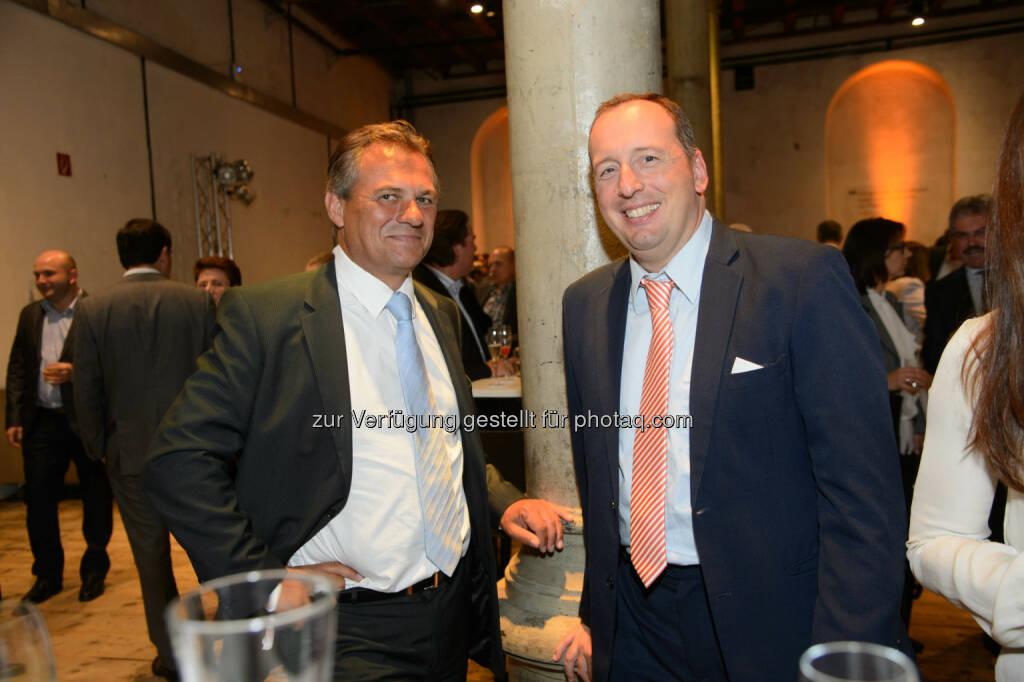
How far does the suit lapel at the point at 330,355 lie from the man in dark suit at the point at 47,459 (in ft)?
12.2

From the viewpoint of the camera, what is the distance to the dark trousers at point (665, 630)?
1531 mm

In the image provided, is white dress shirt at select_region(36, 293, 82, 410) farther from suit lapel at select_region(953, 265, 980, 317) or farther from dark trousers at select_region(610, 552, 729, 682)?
suit lapel at select_region(953, 265, 980, 317)

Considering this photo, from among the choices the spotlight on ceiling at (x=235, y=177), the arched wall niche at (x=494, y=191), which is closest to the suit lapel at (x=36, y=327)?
the spotlight on ceiling at (x=235, y=177)

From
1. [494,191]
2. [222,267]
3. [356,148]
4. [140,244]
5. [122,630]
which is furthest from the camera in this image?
[494,191]

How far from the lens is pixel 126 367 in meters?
3.80

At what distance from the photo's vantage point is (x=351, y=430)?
66.2 inches

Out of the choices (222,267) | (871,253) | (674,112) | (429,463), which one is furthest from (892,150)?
(429,463)

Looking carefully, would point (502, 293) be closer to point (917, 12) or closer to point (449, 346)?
point (449, 346)

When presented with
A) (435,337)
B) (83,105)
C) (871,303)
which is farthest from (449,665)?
(83,105)

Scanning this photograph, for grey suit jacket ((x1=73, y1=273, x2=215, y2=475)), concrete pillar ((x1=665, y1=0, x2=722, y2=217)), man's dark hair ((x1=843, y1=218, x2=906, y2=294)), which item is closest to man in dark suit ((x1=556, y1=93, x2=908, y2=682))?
man's dark hair ((x1=843, y1=218, x2=906, y2=294))

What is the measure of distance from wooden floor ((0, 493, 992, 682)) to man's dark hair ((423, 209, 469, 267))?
250 cm

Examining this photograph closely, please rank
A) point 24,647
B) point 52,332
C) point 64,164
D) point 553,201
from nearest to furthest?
point 24,647, point 553,201, point 52,332, point 64,164

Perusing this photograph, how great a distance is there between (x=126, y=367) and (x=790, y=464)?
345 centimetres

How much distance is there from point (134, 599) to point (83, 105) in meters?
5.13
